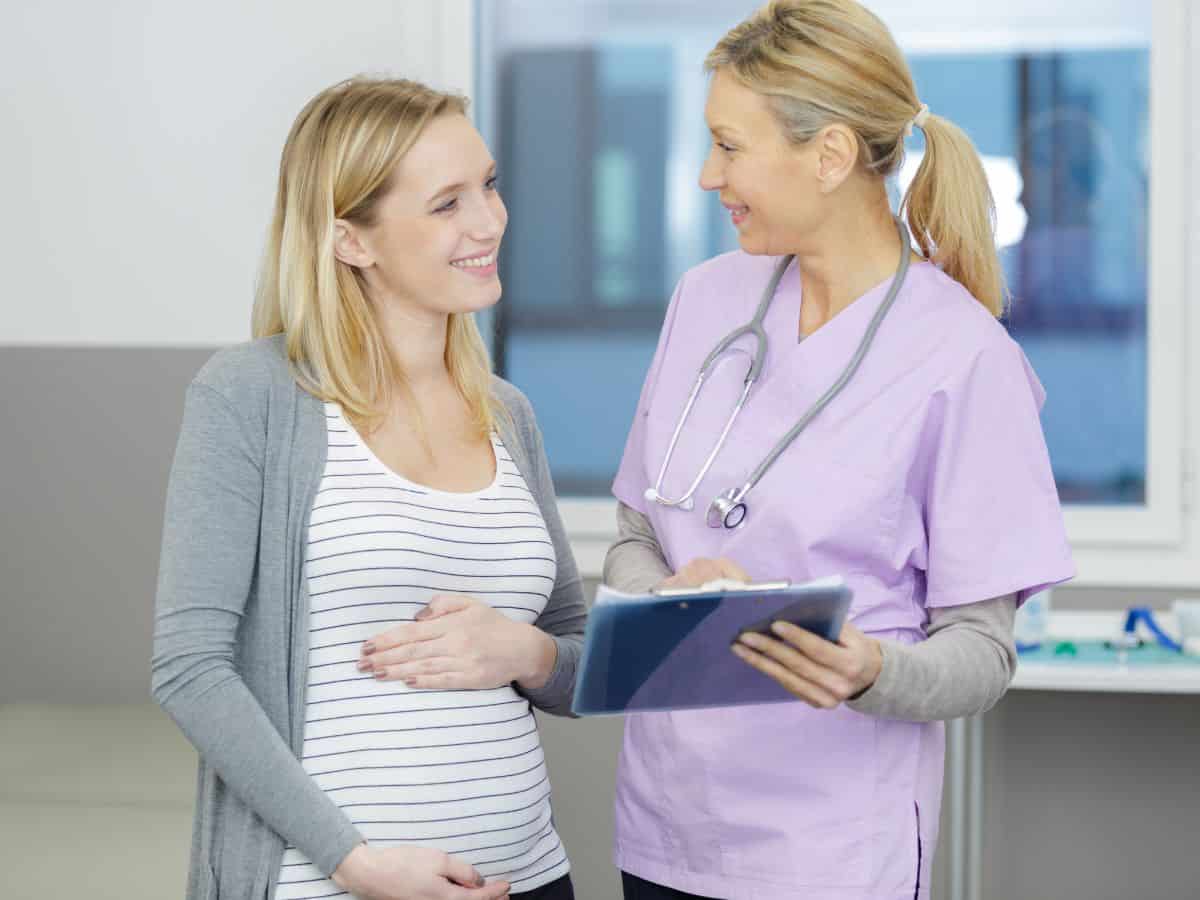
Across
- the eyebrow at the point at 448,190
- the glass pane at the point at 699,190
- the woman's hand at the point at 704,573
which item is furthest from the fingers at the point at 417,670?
the glass pane at the point at 699,190

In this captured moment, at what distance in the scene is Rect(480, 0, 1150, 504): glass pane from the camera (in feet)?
8.61

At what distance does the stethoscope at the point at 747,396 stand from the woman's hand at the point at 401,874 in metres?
0.37

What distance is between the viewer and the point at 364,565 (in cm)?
126

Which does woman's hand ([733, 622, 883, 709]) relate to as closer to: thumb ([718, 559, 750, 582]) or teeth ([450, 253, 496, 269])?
thumb ([718, 559, 750, 582])

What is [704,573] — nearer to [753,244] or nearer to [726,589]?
[726,589]

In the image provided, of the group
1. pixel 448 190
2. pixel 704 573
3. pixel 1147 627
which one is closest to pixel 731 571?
pixel 704 573

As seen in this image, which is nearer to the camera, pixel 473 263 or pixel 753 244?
pixel 753 244

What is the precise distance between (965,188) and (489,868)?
750 millimetres

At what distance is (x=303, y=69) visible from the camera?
107 inches

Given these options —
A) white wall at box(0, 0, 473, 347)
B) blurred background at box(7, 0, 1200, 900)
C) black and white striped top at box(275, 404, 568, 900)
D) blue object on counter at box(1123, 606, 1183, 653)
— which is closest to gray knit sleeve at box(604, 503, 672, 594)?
black and white striped top at box(275, 404, 568, 900)

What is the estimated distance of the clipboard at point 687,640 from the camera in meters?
1.00

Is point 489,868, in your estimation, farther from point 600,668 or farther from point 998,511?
point 998,511

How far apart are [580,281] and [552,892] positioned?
1.61 meters

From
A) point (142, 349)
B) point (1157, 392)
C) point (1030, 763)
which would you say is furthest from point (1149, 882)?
point (142, 349)
